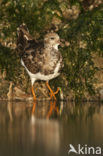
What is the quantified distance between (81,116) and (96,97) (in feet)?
6.55

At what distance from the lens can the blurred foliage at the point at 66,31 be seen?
796 centimetres

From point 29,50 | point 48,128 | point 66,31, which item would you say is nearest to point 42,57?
point 29,50

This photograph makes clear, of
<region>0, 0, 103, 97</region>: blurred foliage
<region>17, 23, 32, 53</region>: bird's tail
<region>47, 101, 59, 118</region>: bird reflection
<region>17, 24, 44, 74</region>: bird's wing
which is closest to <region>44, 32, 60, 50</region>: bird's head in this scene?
<region>17, 24, 44, 74</region>: bird's wing

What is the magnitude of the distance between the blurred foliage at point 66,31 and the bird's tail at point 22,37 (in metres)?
0.36

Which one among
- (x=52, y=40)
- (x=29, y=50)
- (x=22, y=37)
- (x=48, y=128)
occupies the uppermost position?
(x=22, y=37)

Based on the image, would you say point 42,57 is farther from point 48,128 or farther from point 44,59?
point 48,128

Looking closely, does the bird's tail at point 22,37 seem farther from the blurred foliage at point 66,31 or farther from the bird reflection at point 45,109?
the bird reflection at point 45,109

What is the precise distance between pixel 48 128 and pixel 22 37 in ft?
12.0

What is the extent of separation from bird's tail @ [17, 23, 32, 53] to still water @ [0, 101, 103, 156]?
1.47m

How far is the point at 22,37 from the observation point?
Result: 8.15 metres

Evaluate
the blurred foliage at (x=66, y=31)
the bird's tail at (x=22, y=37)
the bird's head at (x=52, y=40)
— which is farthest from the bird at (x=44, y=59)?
the blurred foliage at (x=66, y=31)

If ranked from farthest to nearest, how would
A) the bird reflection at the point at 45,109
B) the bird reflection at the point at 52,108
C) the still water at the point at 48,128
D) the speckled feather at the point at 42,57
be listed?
1. the speckled feather at the point at 42,57
2. the bird reflection at the point at 52,108
3. the bird reflection at the point at 45,109
4. the still water at the point at 48,128

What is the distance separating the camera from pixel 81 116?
5.95m

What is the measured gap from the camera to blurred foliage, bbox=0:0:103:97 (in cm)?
796
